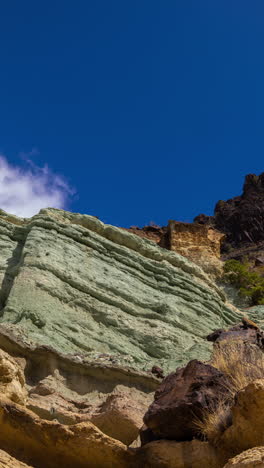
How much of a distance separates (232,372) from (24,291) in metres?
6.31

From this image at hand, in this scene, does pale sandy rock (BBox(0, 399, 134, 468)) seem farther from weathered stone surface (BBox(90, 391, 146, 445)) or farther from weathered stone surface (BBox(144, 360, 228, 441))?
weathered stone surface (BBox(90, 391, 146, 445))

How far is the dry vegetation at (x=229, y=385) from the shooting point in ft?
15.9

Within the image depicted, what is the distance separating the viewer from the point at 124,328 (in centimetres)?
1230

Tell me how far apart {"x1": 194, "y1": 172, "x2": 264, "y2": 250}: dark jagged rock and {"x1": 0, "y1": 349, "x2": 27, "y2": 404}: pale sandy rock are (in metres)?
55.5

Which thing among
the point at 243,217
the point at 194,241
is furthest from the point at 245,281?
the point at 243,217

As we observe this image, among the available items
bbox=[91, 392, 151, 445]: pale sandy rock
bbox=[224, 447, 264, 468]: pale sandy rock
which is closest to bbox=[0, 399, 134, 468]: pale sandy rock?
bbox=[91, 392, 151, 445]: pale sandy rock

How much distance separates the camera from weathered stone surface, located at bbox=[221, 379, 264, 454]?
445cm

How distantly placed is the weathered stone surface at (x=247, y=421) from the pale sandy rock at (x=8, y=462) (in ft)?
5.51

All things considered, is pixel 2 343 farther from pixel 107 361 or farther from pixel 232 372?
pixel 232 372

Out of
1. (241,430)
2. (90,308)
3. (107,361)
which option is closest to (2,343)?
(107,361)

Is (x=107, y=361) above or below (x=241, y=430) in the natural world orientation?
above

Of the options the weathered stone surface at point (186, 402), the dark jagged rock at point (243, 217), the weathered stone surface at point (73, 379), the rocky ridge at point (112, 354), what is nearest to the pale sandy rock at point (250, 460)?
the rocky ridge at point (112, 354)

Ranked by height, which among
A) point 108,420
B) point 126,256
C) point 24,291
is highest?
point 126,256

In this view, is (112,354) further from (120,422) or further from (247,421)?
(247,421)
